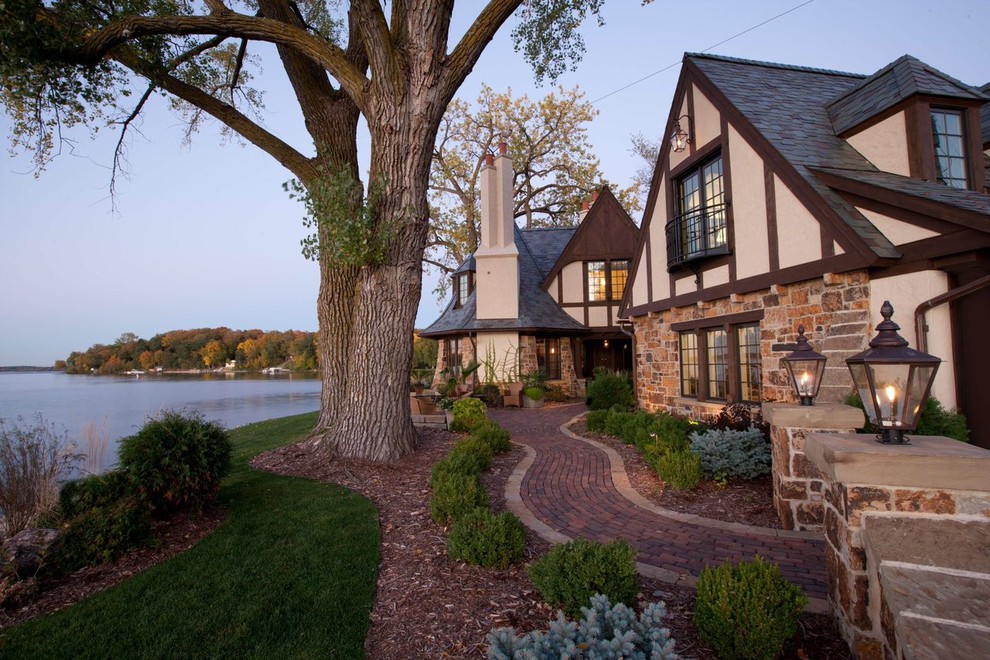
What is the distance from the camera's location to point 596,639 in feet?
6.75

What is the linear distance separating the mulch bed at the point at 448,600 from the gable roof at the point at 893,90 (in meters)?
6.13

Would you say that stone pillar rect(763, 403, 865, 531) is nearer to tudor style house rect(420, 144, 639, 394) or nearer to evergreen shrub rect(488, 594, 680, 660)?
evergreen shrub rect(488, 594, 680, 660)

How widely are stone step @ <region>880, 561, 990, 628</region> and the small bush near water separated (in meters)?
5.81

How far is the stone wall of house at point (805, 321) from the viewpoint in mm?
6273

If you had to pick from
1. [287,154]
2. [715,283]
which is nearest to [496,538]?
[287,154]

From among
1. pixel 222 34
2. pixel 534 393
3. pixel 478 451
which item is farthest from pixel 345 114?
pixel 534 393

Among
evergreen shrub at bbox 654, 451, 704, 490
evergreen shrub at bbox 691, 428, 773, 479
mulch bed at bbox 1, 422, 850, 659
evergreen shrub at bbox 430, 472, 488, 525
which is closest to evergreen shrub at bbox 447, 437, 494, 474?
mulch bed at bbox 1, 422, 850, 659

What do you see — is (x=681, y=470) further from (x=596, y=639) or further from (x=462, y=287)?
(x=462, y=287)

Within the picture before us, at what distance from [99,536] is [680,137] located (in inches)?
402

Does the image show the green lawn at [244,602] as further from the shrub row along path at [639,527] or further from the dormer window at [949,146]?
the dormer window at [949,146]

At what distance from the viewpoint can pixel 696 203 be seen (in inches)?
376

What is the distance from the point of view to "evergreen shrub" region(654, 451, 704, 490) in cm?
536

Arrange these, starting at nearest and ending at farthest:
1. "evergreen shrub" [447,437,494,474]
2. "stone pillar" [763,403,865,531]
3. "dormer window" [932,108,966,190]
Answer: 1. "stone pillar" [763,403,865,531]
2. "evergreen shrub" [447,437,494,474]
3. "dormer window" [932,108,966,190]

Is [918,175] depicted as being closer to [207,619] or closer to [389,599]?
[389,599]
